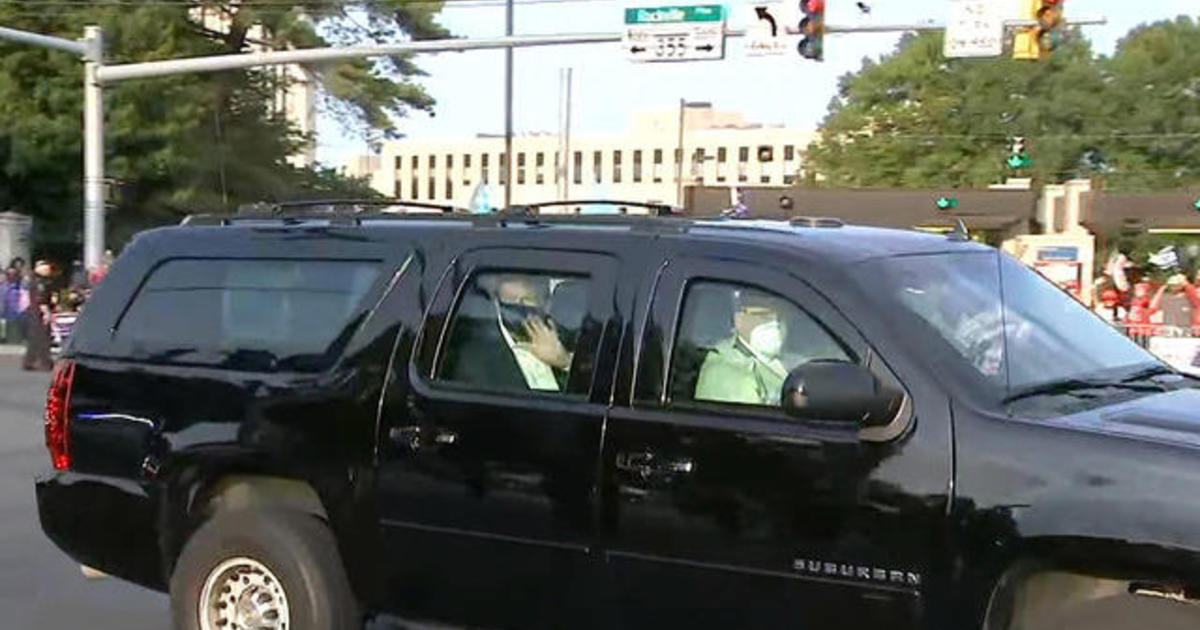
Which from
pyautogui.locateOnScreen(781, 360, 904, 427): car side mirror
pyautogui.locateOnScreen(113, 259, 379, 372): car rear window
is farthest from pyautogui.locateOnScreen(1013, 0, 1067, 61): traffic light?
pyautogui.locateOnScreen(781, 360, 904, 427): car side mirror

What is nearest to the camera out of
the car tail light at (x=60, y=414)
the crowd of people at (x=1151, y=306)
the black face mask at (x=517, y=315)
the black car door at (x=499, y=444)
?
the black car door at (x=499, y=444)

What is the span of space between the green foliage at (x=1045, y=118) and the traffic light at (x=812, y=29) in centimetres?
4875

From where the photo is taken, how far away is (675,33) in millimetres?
21062

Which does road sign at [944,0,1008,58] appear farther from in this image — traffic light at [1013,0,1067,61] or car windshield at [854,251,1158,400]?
car windshield at [854,251,1158,400]

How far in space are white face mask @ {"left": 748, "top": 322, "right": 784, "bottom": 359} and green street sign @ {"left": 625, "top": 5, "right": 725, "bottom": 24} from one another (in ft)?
56.0

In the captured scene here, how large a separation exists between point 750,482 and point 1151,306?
56.4 feet

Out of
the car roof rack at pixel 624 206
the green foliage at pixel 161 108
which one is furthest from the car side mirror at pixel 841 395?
the green foliage at pixel 161 108

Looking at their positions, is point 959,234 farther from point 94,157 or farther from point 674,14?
point 94,157

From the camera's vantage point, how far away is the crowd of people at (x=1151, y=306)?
706 inches

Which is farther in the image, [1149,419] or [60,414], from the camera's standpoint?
[60,414]

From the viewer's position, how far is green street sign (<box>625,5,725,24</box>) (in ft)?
68.6

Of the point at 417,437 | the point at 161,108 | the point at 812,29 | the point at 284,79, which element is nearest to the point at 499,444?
the point at 417,437

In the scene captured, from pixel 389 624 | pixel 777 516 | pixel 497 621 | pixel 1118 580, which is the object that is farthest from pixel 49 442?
pixel 1118 580

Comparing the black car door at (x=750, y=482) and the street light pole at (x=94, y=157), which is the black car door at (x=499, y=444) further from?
the street light pole at (x=94, y=157)
